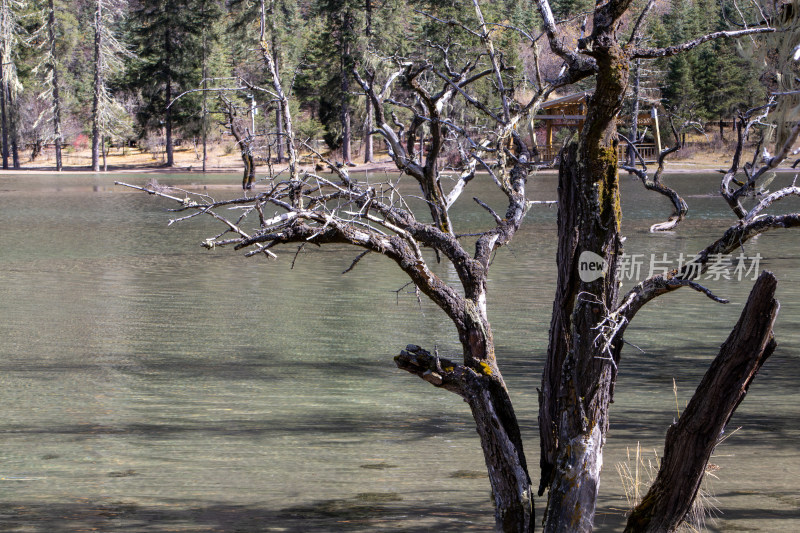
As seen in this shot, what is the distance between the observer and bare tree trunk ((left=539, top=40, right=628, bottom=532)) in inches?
157

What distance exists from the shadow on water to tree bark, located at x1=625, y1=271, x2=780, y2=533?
1.72m

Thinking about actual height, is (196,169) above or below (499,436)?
above

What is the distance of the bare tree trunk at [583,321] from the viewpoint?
13.1ft

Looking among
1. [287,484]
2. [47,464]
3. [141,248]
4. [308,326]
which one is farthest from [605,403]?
[141,248]

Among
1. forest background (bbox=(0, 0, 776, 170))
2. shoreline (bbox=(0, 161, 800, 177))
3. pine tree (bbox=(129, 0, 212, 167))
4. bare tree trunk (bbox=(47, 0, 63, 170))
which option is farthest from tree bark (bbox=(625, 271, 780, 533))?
bare tree trunk (bbox=(47, 0, 63, 170))

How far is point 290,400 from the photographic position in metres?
8.80

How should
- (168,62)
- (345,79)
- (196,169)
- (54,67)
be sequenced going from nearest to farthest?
(196,169)
(54,67)
(345,79)
(168,62)

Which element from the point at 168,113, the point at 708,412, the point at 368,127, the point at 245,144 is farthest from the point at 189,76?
the point at 708,412

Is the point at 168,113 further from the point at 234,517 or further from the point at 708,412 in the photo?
the point at 708,412

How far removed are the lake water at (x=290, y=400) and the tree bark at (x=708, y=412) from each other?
164 cm

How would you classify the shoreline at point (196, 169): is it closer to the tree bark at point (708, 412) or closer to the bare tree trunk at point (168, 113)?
the bare tree trunk at point (168, 113)

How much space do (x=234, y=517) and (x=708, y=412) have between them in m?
3.29

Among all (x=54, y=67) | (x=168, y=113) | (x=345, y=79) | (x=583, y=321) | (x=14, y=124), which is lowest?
(x=583, y=321)

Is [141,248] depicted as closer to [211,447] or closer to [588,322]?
[211,447]
